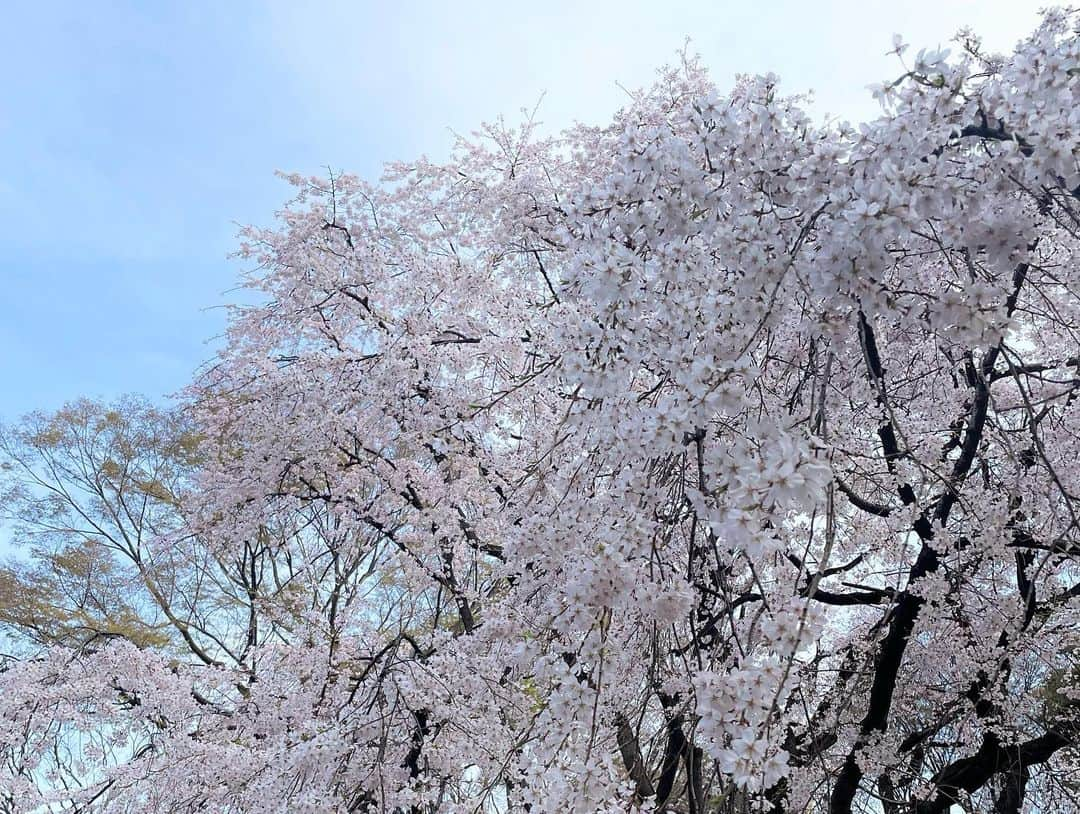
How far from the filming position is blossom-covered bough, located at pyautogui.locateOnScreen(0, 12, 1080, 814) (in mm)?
1522

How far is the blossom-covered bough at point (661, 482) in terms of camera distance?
152 cm

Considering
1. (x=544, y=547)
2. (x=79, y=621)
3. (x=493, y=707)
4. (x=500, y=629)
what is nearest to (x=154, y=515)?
(x=79, y=621)

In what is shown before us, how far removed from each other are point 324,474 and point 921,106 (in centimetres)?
458

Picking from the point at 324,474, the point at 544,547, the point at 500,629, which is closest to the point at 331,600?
the point at 324,474

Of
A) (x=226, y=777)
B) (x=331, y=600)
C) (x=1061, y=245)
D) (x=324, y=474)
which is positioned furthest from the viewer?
(x=331, y=600)

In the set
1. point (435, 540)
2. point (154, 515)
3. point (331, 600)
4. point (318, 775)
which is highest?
point (154, 515)

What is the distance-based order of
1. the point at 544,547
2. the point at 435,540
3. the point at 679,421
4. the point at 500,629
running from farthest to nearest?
the point at 435,540
the point at 500,629
the point at 544,547
the point at 679,421

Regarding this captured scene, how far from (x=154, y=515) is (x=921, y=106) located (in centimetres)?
868

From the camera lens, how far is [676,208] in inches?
69.4

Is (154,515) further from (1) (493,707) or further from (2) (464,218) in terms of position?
(1) (493,707)

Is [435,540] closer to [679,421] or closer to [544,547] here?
[544,547]

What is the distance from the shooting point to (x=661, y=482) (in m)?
1.85

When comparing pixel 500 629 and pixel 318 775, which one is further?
pixel 318 775

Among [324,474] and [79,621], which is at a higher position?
[79,621]
